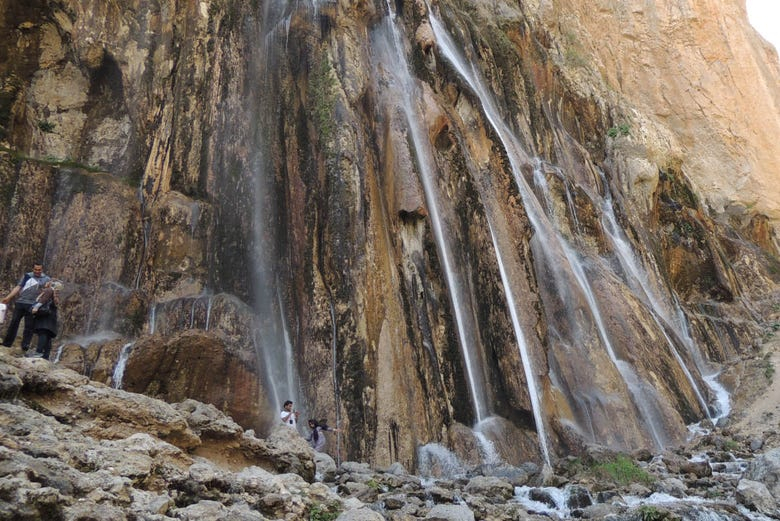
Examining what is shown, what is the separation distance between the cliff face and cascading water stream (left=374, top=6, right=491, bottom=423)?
0.18 ft

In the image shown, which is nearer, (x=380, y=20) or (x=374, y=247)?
(x=374, y=247)

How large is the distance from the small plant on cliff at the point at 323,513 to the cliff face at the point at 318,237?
513cm

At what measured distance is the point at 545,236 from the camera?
17.6 meters

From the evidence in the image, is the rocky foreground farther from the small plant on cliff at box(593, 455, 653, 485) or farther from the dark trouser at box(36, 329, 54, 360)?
the dark trouser at box(36, 329, 54, 360)

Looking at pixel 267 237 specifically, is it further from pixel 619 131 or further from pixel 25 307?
pixel 619 131

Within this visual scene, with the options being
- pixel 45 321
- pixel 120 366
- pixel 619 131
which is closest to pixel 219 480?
pixel 45 321

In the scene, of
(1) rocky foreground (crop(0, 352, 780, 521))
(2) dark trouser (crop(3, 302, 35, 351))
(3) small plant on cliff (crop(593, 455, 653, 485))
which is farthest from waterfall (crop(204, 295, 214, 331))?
(3) small plant on cliff (crop(593, 455, 653, 485))

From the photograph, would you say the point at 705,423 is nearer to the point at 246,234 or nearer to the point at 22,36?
the point at 246,234

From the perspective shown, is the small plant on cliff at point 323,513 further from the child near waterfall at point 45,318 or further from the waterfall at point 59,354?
the waterfall at point 59,354

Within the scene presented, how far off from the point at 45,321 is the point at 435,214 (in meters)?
8.35

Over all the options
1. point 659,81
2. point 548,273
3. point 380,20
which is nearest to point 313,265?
point 548,273

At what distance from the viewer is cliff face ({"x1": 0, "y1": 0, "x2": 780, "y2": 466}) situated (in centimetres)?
1173

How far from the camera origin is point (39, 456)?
13.9 feet

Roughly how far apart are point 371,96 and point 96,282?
24.3 feet
